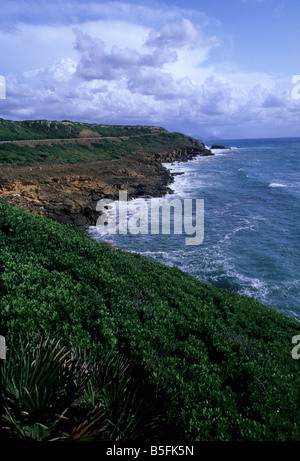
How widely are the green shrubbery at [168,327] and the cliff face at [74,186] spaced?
16977 mm

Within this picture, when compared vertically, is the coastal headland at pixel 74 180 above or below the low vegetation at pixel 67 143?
below

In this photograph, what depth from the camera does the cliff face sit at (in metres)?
27.3

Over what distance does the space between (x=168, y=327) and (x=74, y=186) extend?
30.2 meters

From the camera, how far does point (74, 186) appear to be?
113 feet

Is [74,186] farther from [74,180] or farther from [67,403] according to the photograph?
[67,403]

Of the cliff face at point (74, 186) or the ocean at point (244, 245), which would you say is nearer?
the ocean at point (244, 245)

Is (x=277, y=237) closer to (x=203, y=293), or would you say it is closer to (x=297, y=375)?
(x=203, y=293)

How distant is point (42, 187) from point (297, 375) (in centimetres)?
3159

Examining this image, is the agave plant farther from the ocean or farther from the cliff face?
the cliff face

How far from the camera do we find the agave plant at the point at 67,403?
3.63m

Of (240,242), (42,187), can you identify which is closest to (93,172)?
(42,187)

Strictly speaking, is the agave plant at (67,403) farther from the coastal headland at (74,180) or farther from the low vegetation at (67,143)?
the low vegetation at (67,143)

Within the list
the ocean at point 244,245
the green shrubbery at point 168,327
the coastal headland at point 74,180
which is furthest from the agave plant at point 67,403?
the coastal headland at point 74,180

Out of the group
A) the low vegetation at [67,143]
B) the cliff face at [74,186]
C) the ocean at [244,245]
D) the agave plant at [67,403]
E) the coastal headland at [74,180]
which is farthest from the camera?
the low vegetation at [67,143]
